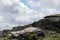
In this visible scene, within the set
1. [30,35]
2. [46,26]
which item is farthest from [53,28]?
[30,35]

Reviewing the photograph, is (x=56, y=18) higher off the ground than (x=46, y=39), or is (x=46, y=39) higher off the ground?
(x=56, y=18)

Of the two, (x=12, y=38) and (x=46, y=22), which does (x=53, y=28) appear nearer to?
(x=46, y=22)

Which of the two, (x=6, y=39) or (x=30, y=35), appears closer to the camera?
(x=30, y=35)

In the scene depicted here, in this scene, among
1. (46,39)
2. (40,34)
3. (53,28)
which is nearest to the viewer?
(46,39)

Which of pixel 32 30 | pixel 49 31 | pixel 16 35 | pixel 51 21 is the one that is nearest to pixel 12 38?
pixel 16 35

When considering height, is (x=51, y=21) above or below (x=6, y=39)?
above

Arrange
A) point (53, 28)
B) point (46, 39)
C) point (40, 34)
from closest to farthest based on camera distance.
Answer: point (46, 39) → point (40, 34) → point (53, 28)

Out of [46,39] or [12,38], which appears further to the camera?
[12,38]

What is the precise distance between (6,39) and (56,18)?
2570 cm

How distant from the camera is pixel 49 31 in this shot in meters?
78.3

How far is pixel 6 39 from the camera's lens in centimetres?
7625

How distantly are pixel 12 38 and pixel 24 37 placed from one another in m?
4.69

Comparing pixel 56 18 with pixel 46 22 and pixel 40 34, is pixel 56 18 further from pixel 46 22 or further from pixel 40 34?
pixel 40 34

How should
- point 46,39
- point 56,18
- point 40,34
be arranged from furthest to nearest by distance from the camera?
point 56,18, point 40,34, point 46,39
